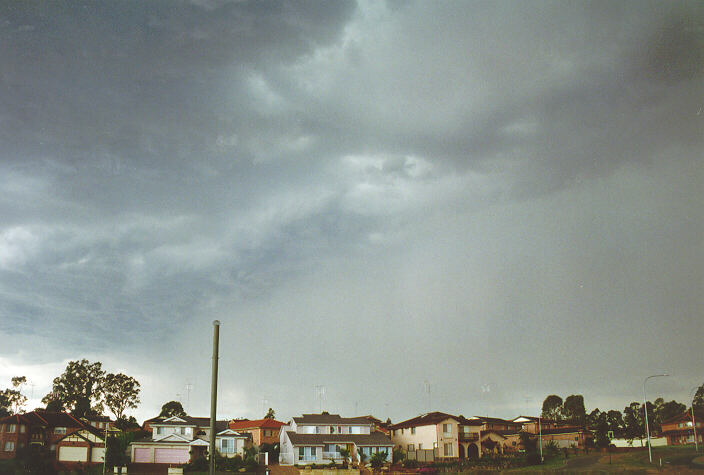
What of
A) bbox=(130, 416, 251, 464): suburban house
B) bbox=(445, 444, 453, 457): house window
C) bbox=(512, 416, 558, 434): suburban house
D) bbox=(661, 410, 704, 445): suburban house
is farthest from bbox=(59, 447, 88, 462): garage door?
bbox=(661, 410, 704, 445): suburban house

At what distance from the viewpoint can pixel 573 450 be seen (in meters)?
98.0

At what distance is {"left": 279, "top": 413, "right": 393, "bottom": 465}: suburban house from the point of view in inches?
3438

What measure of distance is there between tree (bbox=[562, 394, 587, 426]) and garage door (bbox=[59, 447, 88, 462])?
143m

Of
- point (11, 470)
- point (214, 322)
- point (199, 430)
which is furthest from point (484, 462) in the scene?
point (214, 322)

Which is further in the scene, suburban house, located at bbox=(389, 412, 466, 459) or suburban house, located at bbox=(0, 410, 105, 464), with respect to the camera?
suburban house, located at bbox=(389, 412, 466, 459)

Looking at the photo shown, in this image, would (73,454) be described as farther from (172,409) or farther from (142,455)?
(172,409)

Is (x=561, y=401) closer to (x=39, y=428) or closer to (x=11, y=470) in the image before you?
(x=39, y=428)

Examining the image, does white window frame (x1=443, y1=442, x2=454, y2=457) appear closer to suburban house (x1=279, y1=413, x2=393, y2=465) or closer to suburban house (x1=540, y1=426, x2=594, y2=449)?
suburban house (x1=279, y1=413, x2=393, y2=465)

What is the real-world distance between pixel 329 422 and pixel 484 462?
1062 inches

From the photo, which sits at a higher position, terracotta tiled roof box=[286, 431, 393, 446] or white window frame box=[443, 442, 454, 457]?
terracotta tiled roof box=[286, 431, 393, 446]

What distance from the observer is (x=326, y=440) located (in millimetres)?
90125

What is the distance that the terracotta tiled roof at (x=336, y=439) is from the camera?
3482 inches

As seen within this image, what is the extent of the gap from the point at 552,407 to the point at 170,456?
144721 mm

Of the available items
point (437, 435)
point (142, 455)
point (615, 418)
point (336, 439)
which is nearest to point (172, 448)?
point (142, 455)
